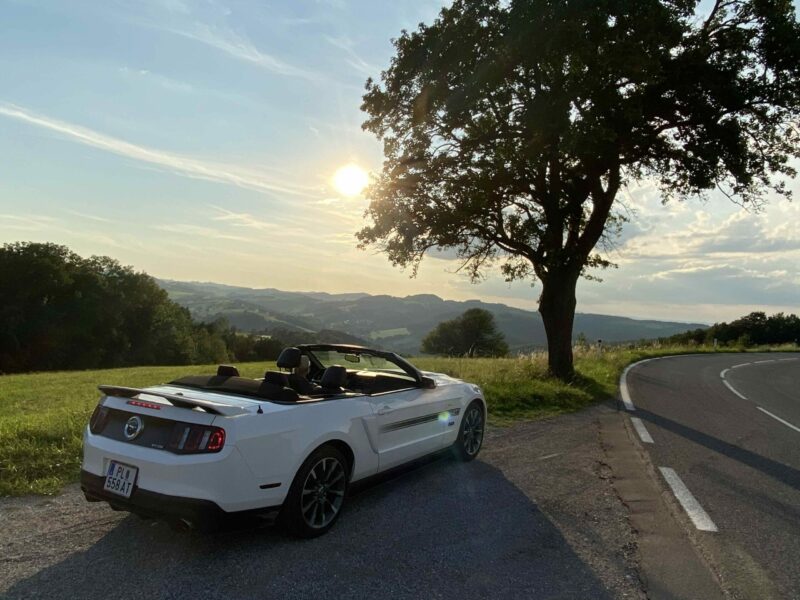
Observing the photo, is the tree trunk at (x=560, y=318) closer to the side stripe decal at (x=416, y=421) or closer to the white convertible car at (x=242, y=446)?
the side stripe decal at (x=416, y=421)

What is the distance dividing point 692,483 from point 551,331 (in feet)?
31.5

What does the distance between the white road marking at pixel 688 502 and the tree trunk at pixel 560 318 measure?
28.9 feet

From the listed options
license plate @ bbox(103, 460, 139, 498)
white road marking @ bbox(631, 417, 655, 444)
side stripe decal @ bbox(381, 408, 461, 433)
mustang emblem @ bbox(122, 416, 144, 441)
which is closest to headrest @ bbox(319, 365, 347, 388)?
side stripe decal @ bbox(381, 408, 461, 433)

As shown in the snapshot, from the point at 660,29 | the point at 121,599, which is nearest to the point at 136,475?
the point at 121,599

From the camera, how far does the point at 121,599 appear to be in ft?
10.2

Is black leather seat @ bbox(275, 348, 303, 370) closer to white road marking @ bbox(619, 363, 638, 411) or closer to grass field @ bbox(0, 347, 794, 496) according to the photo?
grass field @ bbox(0, 347, 794, 496)

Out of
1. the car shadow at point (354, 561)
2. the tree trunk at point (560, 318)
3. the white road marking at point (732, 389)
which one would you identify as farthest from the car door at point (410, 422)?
the white road marking at point (732, 389)

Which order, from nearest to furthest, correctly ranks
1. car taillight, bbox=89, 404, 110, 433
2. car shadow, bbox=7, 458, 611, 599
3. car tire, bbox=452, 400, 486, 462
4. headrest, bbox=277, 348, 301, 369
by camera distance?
1. car shadow, bbox=7, 458, 611, 599
2. car taillight, bbox=89, 404, 110, 433
3. headrest, bbox=277, 348, 301, 369
4. car tire, bbox=452, 400, 486, 462

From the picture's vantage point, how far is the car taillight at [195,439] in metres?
3.65

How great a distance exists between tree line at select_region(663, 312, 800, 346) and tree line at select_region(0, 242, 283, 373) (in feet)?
179

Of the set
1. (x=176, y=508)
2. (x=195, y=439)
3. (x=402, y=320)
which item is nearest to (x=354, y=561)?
(x=176, y=508)

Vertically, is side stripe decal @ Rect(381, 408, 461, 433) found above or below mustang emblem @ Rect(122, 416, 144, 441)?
below

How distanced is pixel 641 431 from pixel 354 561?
667cm

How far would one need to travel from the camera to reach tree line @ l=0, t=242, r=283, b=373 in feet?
156
